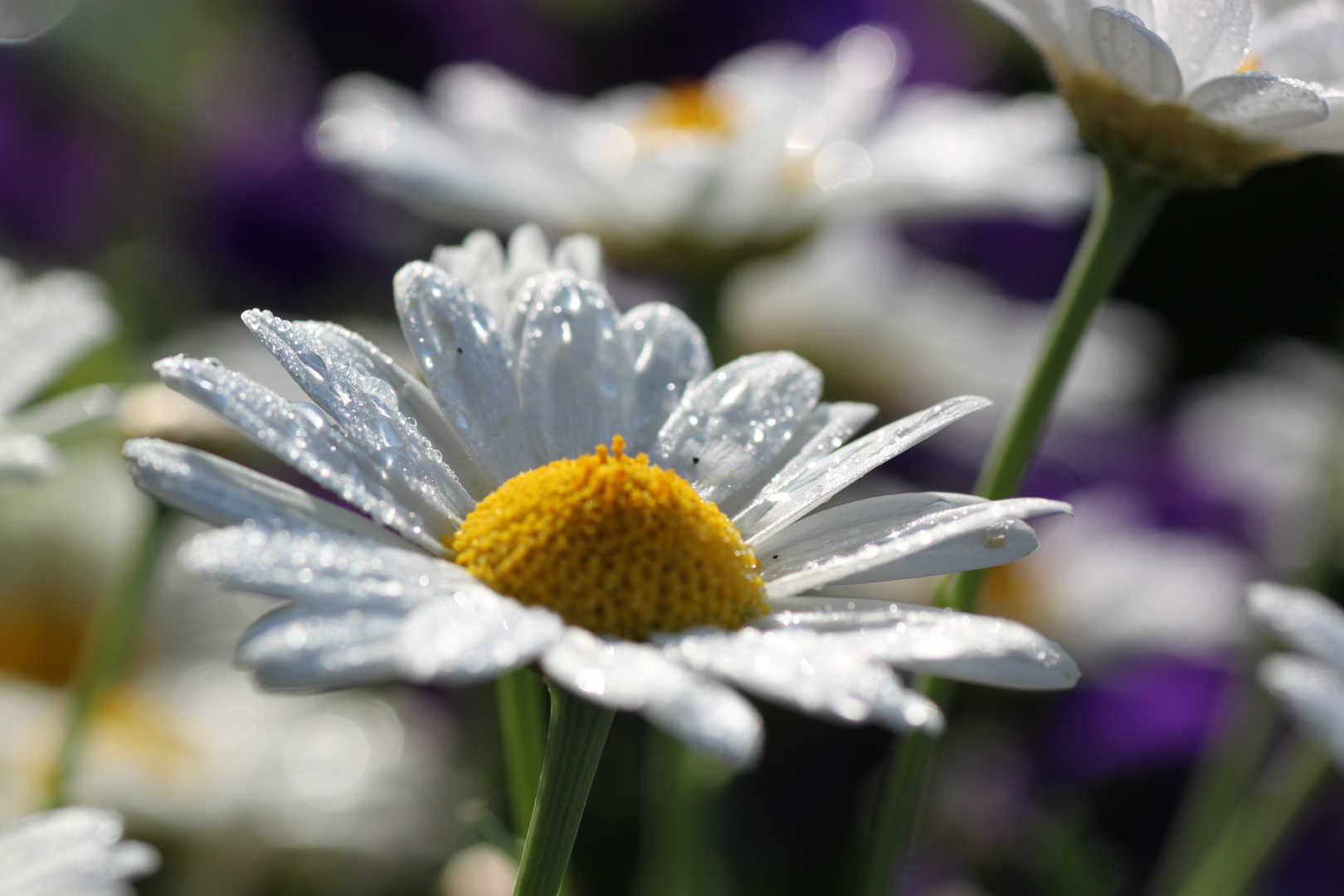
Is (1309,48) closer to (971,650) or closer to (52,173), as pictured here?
(971,650)

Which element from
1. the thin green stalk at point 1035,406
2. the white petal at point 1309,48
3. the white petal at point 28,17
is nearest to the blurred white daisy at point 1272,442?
the white petal at point 1309,48

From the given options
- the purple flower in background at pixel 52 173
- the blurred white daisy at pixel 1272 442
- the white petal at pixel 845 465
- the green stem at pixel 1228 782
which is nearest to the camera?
the white petal at pixel 845 465

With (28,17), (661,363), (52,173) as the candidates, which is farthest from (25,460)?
(28,17)

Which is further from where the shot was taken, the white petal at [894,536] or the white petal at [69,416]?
the white petal at [69,416]

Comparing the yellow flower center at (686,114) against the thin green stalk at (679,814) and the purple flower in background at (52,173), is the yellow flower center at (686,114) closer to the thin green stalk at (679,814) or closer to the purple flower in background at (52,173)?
the thin green stalk at (679,814)

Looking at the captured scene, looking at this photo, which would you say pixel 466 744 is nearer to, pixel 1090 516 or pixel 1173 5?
pixel 1090 516

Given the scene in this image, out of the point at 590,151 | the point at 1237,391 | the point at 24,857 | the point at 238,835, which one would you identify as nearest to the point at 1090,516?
the point at 1237,391
